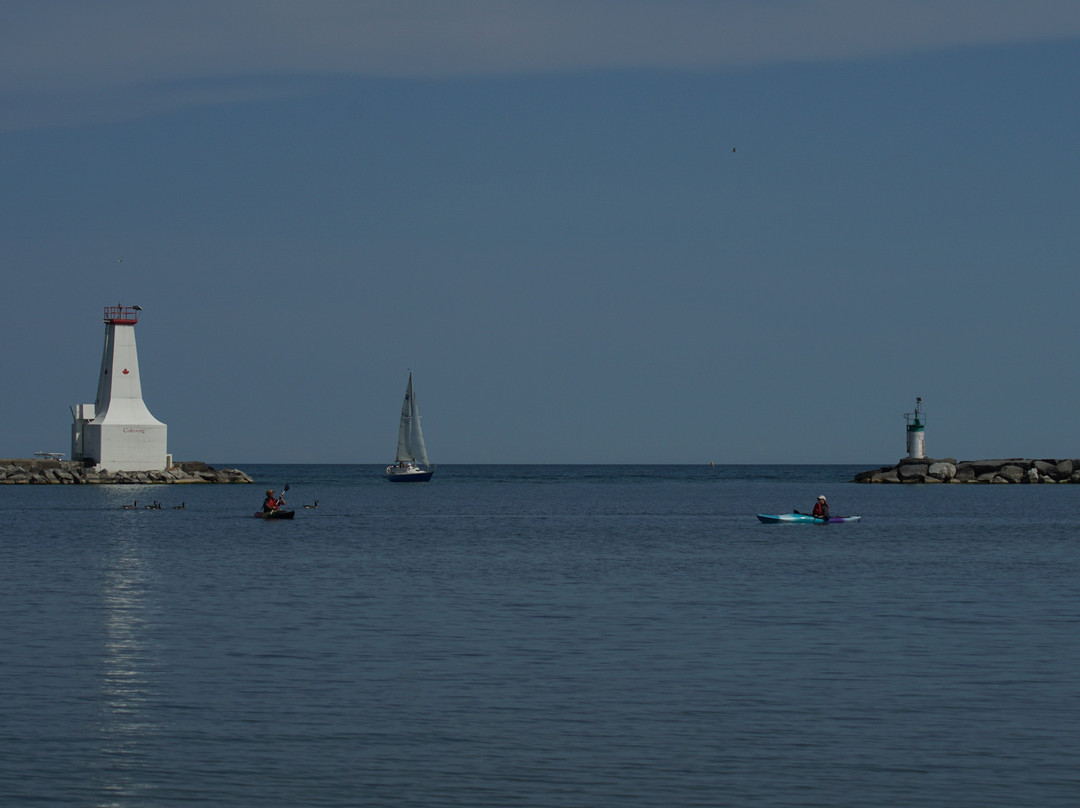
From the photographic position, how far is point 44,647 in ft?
87.7

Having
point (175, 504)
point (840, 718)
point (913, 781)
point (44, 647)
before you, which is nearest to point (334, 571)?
point (44, 647)

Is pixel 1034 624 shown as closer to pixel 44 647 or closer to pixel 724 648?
pixel 724 648

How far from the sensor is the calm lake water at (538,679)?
16.6 meters

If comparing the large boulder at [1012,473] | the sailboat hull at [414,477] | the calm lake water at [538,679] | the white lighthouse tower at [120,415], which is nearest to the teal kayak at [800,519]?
the calm lake water at [538,679]

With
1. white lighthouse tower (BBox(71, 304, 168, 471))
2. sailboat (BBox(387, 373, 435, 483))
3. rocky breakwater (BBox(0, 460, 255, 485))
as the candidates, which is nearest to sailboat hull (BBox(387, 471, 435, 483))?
sailboat (BBox(387, 373, 435, 483))

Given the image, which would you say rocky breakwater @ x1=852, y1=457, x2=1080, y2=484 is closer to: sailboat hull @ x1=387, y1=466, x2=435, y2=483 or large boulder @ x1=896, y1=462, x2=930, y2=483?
large boulder @ x1=896, y1=462, x2=930, y2=483

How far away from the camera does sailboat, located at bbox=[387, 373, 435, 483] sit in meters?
160

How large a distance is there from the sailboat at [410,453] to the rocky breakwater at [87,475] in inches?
792

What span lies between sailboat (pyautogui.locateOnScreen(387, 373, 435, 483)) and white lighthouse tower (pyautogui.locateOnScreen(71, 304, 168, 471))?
116ft

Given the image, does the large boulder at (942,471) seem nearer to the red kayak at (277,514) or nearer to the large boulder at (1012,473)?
the large boulder at (1012,473)

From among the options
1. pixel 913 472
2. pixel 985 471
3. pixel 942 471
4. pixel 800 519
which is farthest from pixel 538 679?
pixel 985 471

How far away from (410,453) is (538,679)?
467 ft

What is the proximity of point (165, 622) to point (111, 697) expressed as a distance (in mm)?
9382

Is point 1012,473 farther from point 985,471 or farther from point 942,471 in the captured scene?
point 942,471
